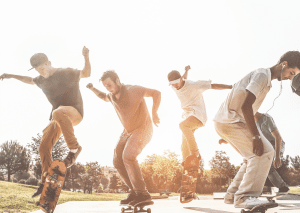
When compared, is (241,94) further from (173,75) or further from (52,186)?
(52,186)

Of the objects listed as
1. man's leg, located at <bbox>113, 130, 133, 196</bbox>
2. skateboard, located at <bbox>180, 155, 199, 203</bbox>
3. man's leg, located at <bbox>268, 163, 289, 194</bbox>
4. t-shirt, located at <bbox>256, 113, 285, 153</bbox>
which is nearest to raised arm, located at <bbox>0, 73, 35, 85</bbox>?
man's leg, located at <bbox>113, 130, 133, 196</bbox>

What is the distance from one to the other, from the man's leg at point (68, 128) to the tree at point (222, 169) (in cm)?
3173

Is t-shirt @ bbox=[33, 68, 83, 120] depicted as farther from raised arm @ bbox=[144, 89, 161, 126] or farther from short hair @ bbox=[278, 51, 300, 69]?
short hair @ bbox=[278, 51, 300, 69]

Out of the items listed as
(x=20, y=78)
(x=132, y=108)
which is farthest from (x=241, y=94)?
(x=20, y=78)

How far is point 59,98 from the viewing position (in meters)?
4.17

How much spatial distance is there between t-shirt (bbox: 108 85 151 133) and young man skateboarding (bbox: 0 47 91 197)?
0.69 m

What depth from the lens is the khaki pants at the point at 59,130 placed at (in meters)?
3.83

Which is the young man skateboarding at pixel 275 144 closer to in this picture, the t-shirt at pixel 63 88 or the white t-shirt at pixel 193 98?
the white t-shirt at pixel 193 98

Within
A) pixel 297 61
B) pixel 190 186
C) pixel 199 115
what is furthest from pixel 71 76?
pixel 297 61

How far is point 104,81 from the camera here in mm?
4184

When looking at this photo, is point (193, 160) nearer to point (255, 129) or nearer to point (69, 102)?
point (255, 129)

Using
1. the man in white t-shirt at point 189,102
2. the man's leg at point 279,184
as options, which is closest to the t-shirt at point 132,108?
the man in white t-shirt at point 189,102

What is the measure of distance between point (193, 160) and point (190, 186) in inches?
20.4

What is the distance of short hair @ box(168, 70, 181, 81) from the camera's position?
5508 millimetres
